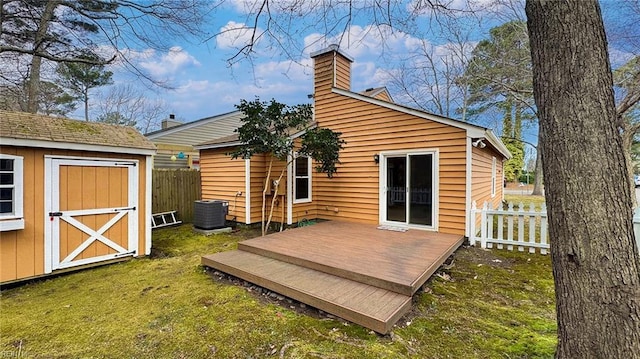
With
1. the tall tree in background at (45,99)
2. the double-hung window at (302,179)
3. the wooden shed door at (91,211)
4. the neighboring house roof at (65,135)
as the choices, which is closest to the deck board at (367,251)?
the double-hung window at (302,179)

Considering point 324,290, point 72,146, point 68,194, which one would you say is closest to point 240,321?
point 324,290

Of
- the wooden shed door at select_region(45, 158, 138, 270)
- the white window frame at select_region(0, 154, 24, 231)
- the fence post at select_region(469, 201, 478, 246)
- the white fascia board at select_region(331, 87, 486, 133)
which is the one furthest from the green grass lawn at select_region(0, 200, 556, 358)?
the white fascia board at select_region(331, 87, 486, 133)

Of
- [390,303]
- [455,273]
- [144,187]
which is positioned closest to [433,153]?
[455,273]

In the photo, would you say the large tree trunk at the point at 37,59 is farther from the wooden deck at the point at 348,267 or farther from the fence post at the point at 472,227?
the fence post at the point at 472,227

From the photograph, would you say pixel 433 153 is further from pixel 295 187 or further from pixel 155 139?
pixel 155 139

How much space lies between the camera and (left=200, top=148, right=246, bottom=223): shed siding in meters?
7.75

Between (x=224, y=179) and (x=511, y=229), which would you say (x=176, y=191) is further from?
(x=511, y=229)

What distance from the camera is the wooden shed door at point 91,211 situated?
14.3ft

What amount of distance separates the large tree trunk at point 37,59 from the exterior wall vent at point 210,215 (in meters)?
6.04

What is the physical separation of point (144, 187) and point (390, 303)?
4.84 m

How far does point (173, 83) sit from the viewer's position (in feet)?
30.5

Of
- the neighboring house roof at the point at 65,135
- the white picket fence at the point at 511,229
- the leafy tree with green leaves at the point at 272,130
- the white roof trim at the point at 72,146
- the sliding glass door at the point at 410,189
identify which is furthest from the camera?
the sliding glass door at the point at 410,189

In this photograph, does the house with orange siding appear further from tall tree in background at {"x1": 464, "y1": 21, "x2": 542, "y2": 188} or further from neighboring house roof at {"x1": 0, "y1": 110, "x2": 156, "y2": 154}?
tall tree in background at {"x1": 464, "y1": 21, "x2": 542, "y2": 188}

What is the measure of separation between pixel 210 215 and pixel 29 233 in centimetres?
351
